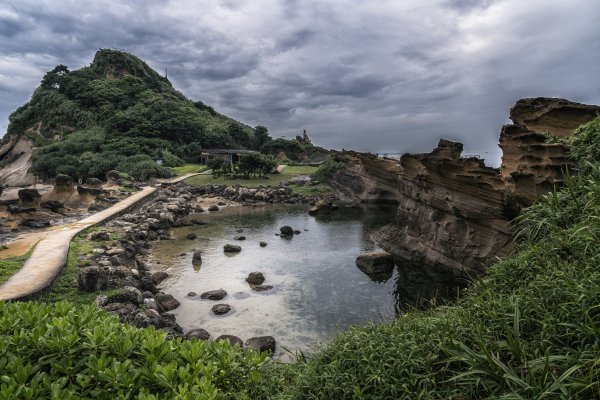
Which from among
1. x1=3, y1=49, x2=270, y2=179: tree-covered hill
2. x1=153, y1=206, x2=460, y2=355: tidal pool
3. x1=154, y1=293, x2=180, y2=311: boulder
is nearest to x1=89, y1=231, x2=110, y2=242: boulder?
x1=153, y1=206, x2=460, y2=355: tidal pool

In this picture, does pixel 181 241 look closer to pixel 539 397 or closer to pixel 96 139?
pixel 539 397

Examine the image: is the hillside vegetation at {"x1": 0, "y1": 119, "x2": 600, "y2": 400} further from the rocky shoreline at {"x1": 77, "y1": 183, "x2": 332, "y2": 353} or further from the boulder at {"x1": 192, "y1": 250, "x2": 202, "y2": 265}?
the boulder at {"x1": 192, "y1": 250, "x2": 202, "y2": 265}

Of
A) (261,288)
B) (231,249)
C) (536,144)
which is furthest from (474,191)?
(231,249)

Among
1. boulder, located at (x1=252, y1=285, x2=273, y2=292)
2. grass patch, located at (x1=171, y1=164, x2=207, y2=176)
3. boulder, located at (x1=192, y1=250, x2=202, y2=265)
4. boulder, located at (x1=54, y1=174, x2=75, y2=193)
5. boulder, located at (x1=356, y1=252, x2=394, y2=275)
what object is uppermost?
grass patch, located at (x1=171, y1=164, x2=207, y2=176)

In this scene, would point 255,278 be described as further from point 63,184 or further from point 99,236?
point 63,184

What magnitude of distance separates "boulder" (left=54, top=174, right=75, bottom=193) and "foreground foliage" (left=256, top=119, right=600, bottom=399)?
94.6 feet

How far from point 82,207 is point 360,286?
23529 millimetres

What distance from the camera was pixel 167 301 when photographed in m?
15.3

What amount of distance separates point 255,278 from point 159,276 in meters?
5.01

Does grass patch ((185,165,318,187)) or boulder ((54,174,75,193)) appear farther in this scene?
grass patch ((185,165,318,187))

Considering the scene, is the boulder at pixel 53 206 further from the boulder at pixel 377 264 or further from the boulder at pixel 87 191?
the boulder at pixel 377 264

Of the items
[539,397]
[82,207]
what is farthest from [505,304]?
[82,207]

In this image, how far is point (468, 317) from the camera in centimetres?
566

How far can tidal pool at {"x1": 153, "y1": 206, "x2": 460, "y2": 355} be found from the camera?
552 inches
